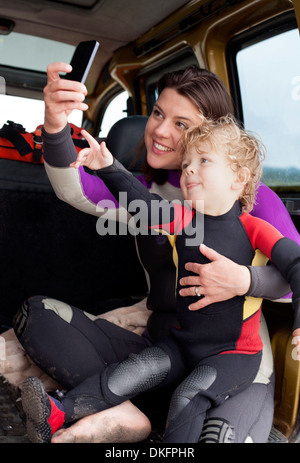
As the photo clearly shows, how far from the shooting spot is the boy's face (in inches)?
42.6

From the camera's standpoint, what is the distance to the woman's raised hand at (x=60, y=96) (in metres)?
1.03

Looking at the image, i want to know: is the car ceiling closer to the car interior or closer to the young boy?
the car interior

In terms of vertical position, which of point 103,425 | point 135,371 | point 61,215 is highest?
point 61,215

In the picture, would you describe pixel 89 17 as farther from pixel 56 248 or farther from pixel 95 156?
pixel 95 156

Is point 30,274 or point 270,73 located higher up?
point 270,73

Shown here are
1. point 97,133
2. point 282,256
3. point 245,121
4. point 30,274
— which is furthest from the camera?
point 97,133

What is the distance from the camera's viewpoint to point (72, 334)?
1.29 meters

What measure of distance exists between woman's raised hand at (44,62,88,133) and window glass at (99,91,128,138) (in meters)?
2.14

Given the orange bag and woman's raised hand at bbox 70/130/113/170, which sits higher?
the orange bag

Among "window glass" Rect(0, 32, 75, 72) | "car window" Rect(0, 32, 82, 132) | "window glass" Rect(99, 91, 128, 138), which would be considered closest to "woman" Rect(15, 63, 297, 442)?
"car window" Rect(0, 32, 82, 132)

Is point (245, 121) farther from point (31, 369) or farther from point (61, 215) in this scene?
point (31, 369)

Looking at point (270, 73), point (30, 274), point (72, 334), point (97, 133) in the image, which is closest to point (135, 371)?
point (72, 334)

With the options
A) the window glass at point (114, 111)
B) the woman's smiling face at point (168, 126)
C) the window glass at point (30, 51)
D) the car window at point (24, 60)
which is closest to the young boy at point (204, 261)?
the woman's smiling face at point (168, 126)

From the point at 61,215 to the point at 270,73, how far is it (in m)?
1.01
